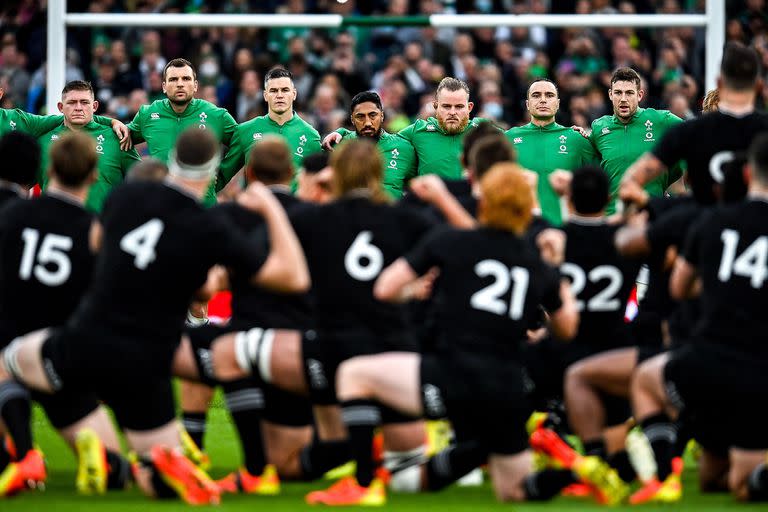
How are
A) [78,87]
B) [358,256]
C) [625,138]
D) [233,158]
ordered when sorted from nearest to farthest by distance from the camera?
[358,256] < [78,87] < [625,138] < [233,158]

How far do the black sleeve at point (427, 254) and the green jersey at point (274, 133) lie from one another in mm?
6254

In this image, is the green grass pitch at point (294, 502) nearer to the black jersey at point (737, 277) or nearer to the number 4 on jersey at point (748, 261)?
the black jersey at point (737, 277)

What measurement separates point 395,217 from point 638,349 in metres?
1.56

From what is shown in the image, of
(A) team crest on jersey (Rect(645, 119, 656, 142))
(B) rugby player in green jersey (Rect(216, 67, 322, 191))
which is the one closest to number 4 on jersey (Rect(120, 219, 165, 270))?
(B) rugby player in green jersey (Rect(216, 67, 322, 191))

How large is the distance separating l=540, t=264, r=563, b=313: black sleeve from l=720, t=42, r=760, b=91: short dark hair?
69.0 inches

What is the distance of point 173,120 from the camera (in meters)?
13.9

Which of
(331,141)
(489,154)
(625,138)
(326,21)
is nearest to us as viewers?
(489,154)

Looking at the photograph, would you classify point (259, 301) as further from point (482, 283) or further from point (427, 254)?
point (482, 283)

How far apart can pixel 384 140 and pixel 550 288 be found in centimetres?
570

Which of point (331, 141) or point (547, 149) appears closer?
point (331, 141)

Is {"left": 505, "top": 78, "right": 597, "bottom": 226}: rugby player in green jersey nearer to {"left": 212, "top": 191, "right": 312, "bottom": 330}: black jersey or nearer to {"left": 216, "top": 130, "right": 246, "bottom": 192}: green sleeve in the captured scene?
{"left": 216, "top": 130, "right": 246, "bottom": 192}: green sleeve

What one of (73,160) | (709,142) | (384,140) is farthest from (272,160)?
(384,140)

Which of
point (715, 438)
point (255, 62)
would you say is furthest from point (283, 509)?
point (255, 62)

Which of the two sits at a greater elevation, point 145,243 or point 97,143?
point 97,143
